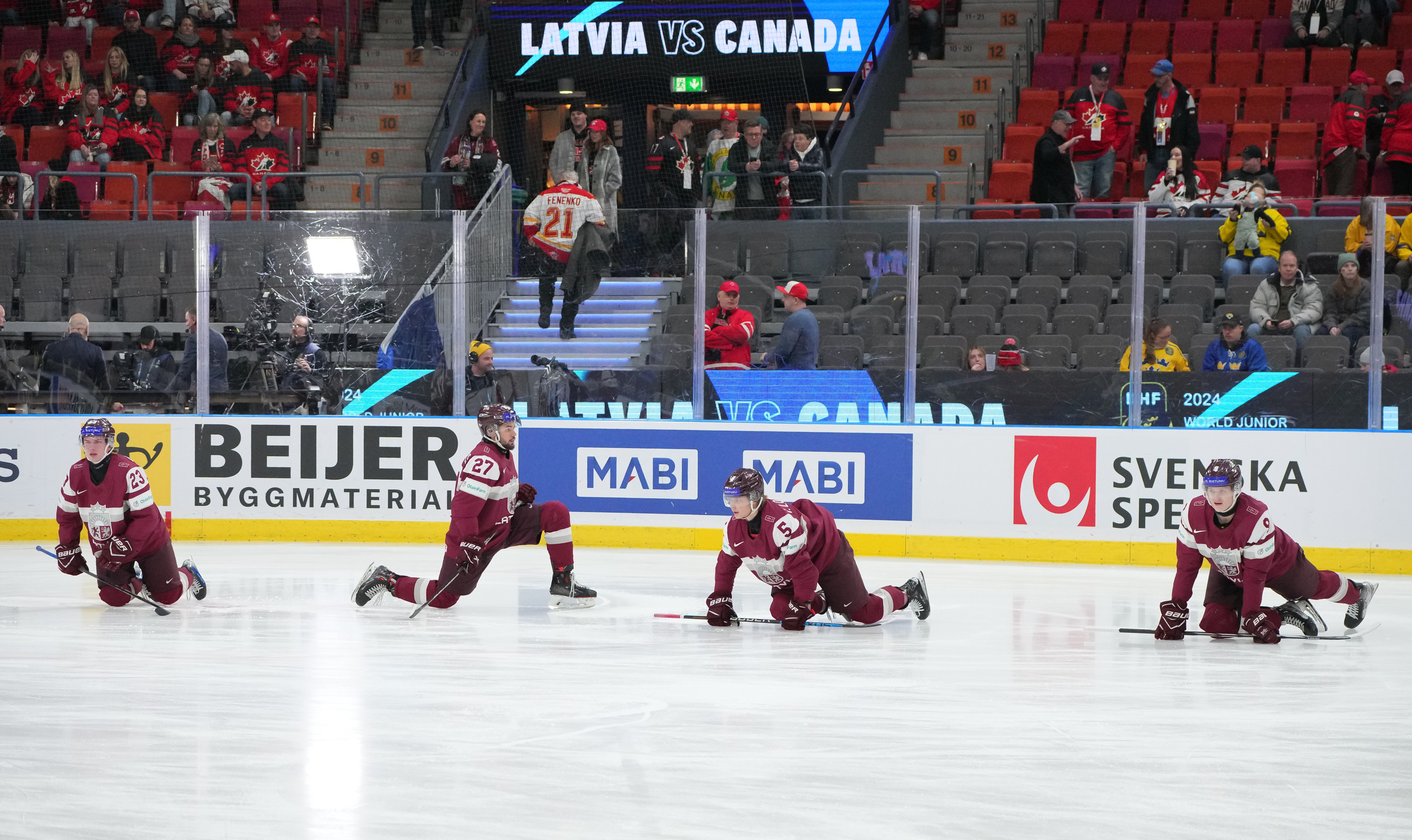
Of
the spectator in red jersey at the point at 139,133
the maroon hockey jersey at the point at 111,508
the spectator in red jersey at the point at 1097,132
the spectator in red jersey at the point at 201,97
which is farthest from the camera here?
the spectator in red jersey at the point at 201,97

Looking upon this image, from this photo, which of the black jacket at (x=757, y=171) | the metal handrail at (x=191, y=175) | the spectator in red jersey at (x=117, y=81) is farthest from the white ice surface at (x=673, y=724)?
the spectator in red jersey at (x=117, y=81)

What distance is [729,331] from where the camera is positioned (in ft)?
35.1

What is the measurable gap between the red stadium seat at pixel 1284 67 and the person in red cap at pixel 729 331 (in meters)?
8.46

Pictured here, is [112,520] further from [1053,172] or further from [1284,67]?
[1284,67]

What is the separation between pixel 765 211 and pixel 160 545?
4881mm

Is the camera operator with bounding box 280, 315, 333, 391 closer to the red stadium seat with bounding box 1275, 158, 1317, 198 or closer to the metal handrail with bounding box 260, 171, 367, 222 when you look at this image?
the metal handrail with bounding box 260, 171, 367, 222

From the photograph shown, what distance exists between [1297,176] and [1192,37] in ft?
9.78

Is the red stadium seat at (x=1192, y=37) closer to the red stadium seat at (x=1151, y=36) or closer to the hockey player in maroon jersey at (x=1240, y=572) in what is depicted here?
the red stadium seat at (x=1151, y=36)

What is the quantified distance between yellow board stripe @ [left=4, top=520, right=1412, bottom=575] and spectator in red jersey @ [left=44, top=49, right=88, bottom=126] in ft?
24.0

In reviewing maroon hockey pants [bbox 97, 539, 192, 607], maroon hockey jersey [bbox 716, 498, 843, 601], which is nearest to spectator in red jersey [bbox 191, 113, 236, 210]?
maroon hockey pants [bbox 97, 539, 192, 607]

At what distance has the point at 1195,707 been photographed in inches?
227

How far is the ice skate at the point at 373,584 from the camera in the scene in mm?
7852

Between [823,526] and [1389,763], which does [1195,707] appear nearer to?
[1389,763]

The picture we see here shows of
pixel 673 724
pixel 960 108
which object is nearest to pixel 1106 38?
pixel 960 108
